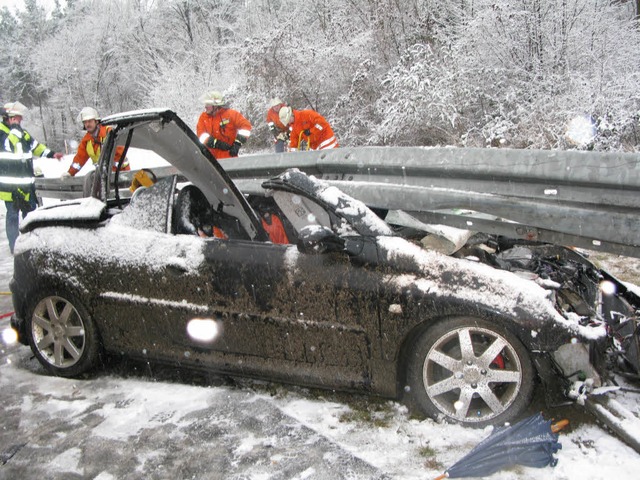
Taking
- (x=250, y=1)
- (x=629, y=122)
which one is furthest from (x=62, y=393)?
(x=250, y=1)

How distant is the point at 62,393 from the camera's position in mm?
3586

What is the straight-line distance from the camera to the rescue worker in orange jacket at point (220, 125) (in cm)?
782

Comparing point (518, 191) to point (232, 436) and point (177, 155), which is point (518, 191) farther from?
point (232, 436)

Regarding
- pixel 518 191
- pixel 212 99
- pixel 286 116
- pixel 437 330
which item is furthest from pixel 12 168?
pixel 437 330

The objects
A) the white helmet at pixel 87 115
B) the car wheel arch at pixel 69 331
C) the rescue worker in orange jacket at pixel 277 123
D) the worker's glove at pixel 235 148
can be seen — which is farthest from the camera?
the rescue worker in orange jacket at pixel 277 123

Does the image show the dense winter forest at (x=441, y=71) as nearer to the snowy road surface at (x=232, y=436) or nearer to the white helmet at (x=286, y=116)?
the white helmet at (x=286, y=116)

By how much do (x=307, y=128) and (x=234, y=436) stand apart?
608 centimetres

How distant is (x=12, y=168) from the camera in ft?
24.3

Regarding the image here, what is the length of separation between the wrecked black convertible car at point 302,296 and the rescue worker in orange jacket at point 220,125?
377cm

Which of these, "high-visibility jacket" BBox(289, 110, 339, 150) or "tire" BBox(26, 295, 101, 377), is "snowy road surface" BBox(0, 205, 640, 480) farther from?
"high-visibility jacket" BBox(289, 110, 339, 150)

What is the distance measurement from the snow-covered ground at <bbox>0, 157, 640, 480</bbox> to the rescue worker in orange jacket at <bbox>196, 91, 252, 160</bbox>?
473 cm

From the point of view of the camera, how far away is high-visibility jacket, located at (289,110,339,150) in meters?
8.33

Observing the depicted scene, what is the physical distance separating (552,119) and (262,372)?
942 cm

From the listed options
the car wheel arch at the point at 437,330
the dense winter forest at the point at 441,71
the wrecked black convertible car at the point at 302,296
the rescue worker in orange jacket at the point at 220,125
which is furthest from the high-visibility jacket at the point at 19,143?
the dense winter forest at the point at 441,71
